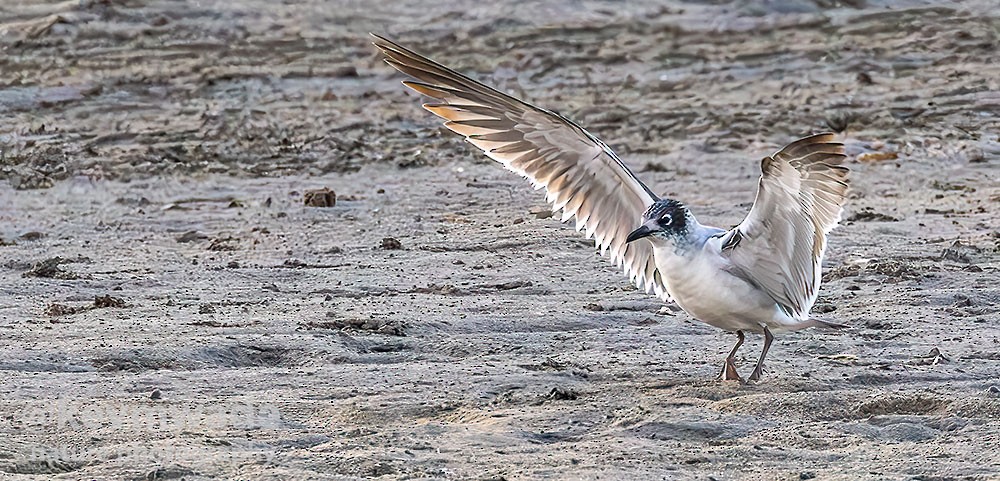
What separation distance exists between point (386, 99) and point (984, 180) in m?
5.58

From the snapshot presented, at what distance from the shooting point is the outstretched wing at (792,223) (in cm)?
568

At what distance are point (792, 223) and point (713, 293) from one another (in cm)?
41

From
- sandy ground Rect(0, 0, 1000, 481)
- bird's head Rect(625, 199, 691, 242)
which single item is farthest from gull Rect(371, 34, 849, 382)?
sandy ground Rect(0, 0, 1000, 481)

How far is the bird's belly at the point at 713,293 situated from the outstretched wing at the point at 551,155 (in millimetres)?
572

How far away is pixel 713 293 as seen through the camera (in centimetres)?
591

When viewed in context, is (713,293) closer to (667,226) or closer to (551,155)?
(667,226)

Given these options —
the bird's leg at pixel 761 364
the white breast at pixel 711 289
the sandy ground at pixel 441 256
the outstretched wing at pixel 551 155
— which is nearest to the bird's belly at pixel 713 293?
the white breast at pixel 711 289

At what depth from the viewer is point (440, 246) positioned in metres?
8.82

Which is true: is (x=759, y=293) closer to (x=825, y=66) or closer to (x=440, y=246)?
(x=440, y=246)

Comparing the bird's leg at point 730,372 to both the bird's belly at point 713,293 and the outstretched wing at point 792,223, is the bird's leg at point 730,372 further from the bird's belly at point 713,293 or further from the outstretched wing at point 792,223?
the outstretched wing at point 792,223

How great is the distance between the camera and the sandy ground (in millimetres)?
5160

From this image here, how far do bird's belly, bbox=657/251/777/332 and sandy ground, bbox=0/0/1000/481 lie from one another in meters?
0.29

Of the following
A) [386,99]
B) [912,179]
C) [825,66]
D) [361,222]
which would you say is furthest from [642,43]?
[361,222]

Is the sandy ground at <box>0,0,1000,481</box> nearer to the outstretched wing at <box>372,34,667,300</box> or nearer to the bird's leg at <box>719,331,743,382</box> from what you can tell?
the bird's leg at <box>719,331,743,382</box>
